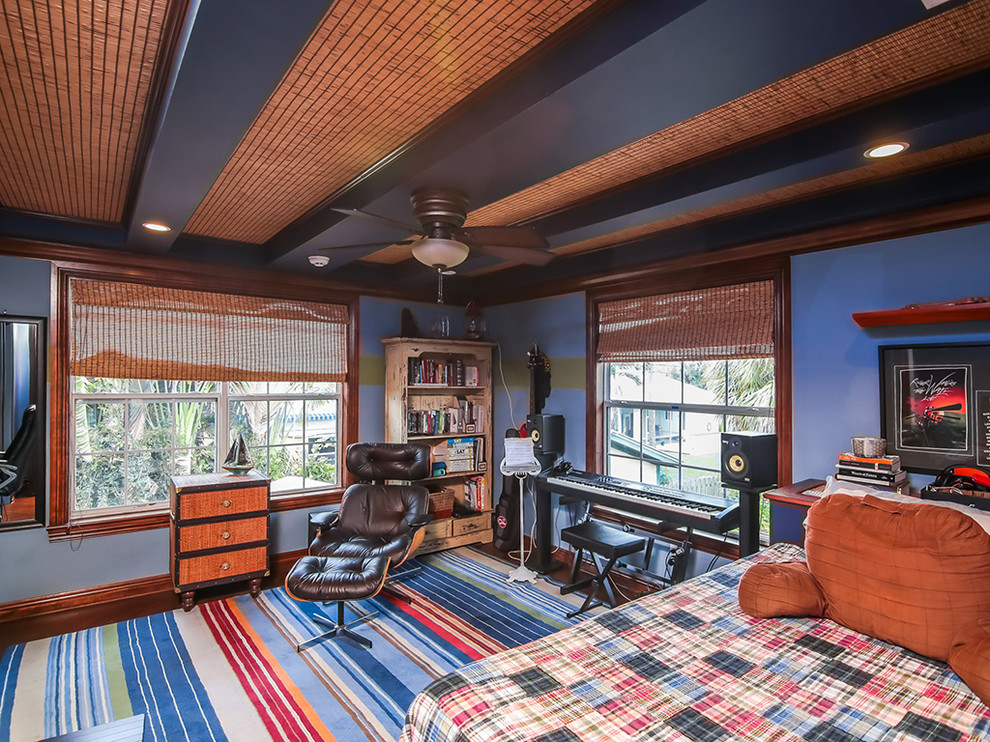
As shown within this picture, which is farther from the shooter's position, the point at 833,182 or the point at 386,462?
the point at 386,462

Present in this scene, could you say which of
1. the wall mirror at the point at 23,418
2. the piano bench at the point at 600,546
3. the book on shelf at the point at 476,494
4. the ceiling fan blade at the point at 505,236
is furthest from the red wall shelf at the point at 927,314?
the wall mirror at the point at 23,418

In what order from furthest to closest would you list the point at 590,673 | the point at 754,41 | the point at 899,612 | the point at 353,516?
the point at 353,516 < the point at 899,612 < the point at 590,673 < the point at 754,41

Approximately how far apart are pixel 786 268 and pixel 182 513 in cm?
414

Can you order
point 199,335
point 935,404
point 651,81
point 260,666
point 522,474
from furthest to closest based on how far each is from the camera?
1. point 522,474
2. point 199,335
3. point 260,666
4. point 935,404
5. point 651,81

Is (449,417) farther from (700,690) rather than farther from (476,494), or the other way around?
(700,690)

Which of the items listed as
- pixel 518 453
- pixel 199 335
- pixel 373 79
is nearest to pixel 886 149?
pixel 373 79

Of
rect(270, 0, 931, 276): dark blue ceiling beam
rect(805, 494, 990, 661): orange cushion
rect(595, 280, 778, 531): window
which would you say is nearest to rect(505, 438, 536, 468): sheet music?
rect(595, 280, 778, 531): window

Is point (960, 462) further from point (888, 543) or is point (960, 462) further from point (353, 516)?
point (353, 516)

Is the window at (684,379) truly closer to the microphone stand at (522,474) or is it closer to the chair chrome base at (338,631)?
the microphone stand at (522,474)

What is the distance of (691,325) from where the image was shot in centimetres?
370

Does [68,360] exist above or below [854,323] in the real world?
below

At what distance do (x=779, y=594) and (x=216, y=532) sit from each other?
3424mm

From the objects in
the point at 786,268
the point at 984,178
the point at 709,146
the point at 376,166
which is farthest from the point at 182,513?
the point at 984,178

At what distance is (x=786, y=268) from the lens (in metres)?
3.22
